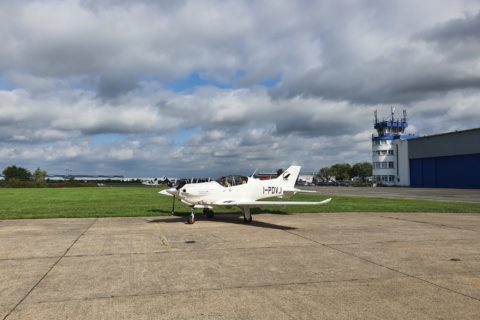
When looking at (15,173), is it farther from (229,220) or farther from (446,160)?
(229,220)

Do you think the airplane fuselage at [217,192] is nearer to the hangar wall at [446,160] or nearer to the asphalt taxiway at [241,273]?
the asphalt taxiway at [241,273]

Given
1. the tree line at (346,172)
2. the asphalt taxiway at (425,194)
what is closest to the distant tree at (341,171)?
the tree line at (346,172)

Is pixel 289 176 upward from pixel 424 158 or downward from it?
downward

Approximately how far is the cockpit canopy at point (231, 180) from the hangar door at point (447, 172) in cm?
6675

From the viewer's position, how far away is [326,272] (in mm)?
8023

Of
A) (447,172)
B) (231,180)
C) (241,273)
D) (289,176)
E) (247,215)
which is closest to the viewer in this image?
(241,273)

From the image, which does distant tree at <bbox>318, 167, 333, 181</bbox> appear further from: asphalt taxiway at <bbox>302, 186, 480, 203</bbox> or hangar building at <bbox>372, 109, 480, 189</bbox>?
asphalt taxiway at <bbox>302, 186, 480, 203</bbox>

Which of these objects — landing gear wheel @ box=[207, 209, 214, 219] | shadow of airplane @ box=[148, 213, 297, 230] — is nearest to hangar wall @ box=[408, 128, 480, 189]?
shadow of airplane @ box=[148, 213, 297, 230]

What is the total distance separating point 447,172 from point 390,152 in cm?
1952

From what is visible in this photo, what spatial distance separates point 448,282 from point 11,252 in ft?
33.4

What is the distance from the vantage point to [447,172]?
7800cm

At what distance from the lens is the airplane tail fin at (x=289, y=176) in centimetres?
2109

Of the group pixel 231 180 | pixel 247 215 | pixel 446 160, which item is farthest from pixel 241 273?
pixel 446 160

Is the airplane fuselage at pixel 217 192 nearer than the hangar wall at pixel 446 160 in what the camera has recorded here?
Yes
